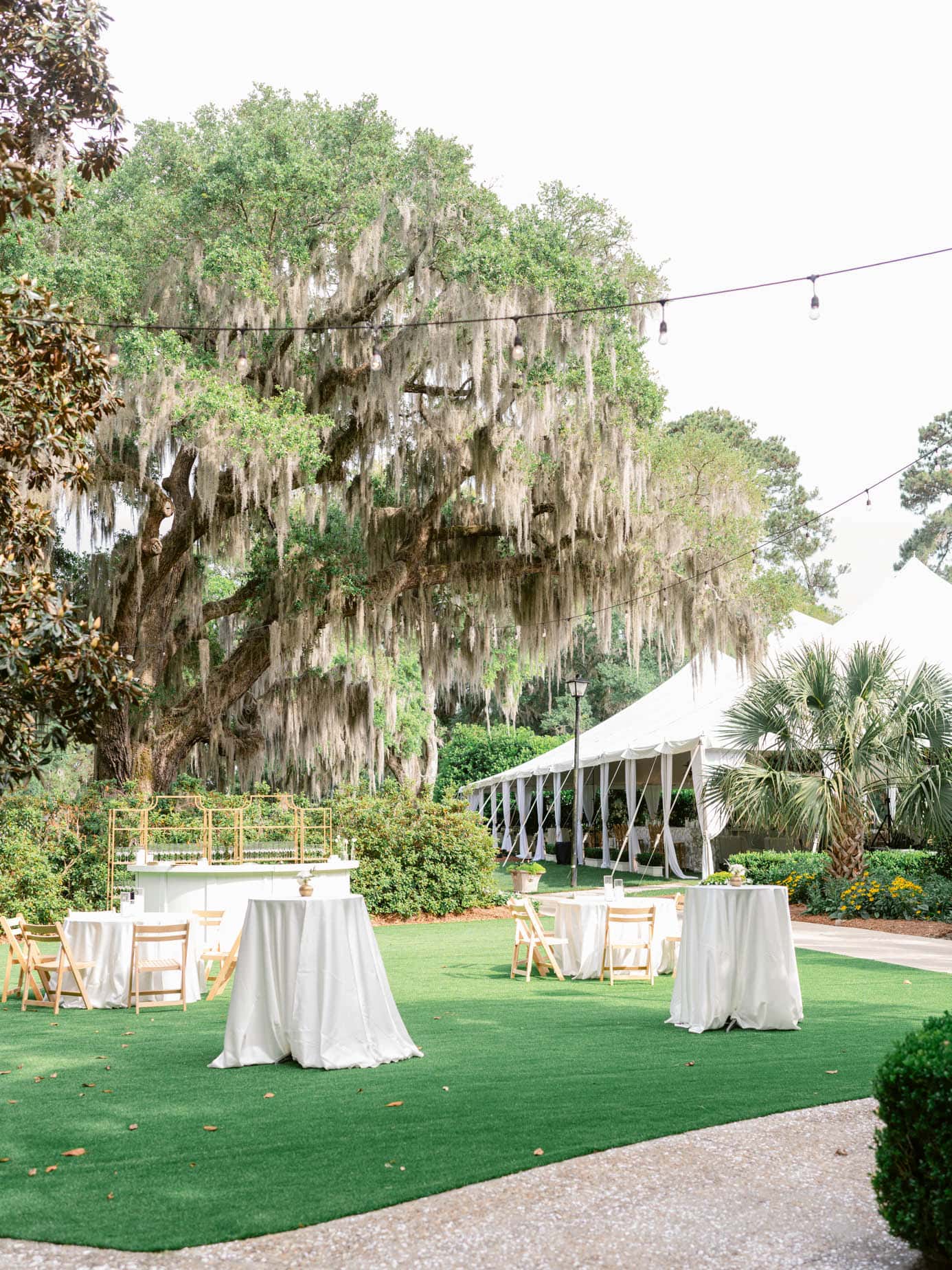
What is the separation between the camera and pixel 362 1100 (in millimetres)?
4926

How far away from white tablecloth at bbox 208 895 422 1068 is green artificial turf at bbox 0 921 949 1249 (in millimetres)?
155

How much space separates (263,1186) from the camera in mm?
3693

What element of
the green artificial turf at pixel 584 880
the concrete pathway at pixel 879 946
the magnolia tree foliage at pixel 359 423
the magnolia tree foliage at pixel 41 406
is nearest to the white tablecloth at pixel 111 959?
the magnolia tree foliage at pixel 41 406

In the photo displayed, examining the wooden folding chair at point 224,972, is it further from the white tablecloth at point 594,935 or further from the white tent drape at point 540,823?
the white tent drape at point 540,823

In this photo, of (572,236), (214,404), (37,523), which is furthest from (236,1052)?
(572,236)

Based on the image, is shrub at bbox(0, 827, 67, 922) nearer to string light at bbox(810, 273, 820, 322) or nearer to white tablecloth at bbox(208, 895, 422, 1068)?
white tablecloth at bbox(208, 895, 422, 1068)

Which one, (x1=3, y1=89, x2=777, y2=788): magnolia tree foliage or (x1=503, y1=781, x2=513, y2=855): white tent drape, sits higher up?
(x1=3, y1=89, x2=777, y2=788): magnolia tree foliage

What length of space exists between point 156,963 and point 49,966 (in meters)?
0.74

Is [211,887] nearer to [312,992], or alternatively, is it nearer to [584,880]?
[312,992]

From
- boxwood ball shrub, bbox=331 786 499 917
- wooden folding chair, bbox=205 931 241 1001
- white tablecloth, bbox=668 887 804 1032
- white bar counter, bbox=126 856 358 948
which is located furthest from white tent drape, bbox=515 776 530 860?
white tablecloth, bbox=668 887 804 1032

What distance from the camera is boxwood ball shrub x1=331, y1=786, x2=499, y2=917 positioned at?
1528 cm

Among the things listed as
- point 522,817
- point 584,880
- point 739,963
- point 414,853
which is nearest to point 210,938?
point 414,853

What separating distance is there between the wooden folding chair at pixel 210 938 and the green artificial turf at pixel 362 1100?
0.47 m

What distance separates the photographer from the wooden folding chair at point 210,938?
863 centimetres
